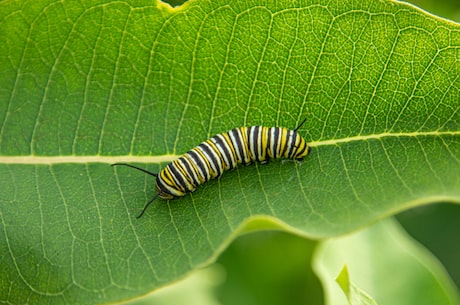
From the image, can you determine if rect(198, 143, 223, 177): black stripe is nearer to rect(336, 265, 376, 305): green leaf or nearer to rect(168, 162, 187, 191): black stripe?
rect(168, 162, 187, 191): black stripe

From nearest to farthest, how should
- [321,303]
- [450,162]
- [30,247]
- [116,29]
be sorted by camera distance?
1. [450,162]
2. [30,247]
3. [116,29]
4. [321,303]

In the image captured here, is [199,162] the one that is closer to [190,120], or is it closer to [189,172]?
[189,172]

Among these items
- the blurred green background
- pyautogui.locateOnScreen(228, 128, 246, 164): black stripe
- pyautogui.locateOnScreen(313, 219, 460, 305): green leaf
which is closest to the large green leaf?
pyautogui.locateOnScreen(228, 128, 246, 164): black stripe

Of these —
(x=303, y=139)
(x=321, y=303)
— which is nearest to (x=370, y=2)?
(x=303, y=139)

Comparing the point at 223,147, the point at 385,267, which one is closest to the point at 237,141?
the point at 223,147

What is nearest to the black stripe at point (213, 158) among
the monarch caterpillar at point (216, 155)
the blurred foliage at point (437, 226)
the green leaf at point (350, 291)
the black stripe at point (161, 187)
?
the monarch caterpillar at point (216, 155)

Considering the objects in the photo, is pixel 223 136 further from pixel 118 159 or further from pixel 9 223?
pixel 9 223
